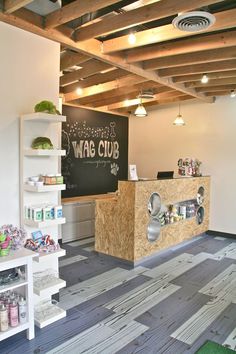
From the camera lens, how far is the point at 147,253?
15.2 ft

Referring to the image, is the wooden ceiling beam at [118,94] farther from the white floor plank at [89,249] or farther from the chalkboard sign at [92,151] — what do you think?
→ the white floor plank at [89,249]

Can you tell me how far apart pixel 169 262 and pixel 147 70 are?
303 cm

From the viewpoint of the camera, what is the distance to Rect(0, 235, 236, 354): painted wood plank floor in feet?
8.45

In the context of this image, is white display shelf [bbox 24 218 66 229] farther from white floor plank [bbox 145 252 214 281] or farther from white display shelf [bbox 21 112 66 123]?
white floor plank [bbox 145 252 214 281]

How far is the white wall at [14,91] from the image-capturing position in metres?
2.78

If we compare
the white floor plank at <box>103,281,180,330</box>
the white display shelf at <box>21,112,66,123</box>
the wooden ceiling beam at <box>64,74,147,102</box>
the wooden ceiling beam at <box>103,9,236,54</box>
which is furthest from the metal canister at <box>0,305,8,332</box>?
the wooden ceiling beam at <box>64,74,147,102</box>

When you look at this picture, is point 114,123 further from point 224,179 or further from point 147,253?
point 147,253

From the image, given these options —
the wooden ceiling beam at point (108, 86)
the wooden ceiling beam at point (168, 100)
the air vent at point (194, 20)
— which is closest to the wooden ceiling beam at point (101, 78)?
the wooden ceiling beam at point (108, 86)

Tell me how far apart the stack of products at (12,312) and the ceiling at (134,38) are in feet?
8.48

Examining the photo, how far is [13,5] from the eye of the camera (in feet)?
8.21

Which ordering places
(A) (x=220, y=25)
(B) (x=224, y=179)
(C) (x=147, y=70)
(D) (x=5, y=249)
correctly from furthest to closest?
1. (B) (x=224, y=179)
2. (C) (x=147, y=70)
3. (A) (x=220, y=25)
4. (D) (x=5, y=249)

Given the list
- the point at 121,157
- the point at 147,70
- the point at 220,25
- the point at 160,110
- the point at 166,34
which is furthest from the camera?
the point at 121,157

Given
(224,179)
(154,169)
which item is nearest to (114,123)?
(154,169)

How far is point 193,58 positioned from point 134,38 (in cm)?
93
